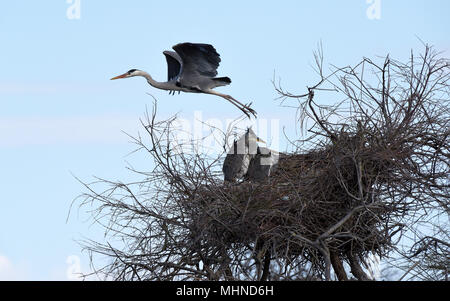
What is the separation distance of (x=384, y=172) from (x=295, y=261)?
1448 millimetres

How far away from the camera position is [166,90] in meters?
14.0

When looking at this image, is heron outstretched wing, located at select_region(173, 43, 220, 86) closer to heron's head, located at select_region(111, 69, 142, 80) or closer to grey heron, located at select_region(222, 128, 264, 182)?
heron's head, located at select_region(111, 69, 142, 80)

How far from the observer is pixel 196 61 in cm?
1278

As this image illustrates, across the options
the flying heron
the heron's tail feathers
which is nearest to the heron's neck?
the flying heron

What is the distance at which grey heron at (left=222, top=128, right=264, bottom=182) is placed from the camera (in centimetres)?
866

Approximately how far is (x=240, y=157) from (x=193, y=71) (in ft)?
14.9

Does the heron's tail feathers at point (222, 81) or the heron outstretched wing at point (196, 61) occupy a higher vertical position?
the heron outstretched wing at point (196, 61)

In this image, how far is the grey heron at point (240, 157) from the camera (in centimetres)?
866

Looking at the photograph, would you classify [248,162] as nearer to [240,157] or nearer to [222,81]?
[240,157]

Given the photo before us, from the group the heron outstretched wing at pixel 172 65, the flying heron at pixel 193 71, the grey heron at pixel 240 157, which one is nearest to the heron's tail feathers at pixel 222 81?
the flying heron at pixel 193 71

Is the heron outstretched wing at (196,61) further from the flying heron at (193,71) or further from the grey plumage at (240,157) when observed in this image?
the grey plumage at (240,157)

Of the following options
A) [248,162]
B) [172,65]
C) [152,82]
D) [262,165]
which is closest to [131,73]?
[152,82]
